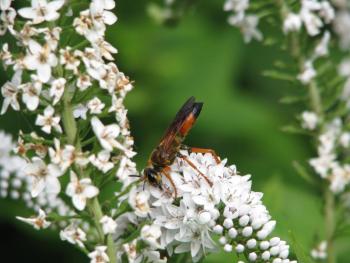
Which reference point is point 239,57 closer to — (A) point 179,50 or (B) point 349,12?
(A) point 179,50

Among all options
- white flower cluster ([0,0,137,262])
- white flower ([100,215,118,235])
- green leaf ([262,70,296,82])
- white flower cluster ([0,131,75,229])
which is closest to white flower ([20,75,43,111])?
white flower cluster ([0,0,137,262])

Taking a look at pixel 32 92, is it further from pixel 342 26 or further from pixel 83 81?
pixel 342 26

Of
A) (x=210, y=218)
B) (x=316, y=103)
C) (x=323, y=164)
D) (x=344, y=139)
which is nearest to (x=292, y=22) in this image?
(x=316, y=103)

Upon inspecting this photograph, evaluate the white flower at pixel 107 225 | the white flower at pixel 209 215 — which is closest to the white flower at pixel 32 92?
the white flower at pixel 107 225

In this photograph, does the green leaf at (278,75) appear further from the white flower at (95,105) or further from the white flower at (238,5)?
→ the white flower at (95,105)

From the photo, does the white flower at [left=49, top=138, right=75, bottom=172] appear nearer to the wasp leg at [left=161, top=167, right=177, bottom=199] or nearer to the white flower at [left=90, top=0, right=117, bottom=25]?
the white flower at [left=90, top=0, right=117, bottom=25]
